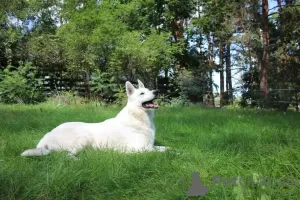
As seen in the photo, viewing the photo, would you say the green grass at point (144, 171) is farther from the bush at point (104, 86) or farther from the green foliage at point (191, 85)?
the green foliage at point (191, 85)

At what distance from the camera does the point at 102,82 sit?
13.6 meters

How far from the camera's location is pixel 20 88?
12445mm

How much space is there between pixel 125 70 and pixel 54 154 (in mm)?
11571

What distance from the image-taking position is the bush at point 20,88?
40.5 feet

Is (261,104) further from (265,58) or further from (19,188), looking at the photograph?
(19,188)

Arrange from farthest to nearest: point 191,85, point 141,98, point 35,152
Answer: point 191,85
point 141,98
point 35,152

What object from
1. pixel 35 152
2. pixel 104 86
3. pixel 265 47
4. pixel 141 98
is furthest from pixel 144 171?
pixel 265 47

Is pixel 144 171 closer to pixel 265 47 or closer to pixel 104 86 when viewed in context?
pixel 104 86

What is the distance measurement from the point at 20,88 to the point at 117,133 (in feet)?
32.7

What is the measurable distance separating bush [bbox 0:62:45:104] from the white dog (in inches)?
380

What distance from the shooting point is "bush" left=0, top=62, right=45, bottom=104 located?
1236cm

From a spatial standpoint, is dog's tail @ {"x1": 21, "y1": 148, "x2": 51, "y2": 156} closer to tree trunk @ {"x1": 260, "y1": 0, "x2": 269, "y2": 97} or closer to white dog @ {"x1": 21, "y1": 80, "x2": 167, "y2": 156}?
white dog @ {"x1": 21, "y1": 80, "x2": 167, "y2": 156}

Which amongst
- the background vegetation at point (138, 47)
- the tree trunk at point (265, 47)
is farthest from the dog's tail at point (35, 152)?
the tree trunk at point (265, 47)

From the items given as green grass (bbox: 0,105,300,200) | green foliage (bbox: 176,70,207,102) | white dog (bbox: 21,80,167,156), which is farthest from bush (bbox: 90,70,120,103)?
green grass (bbox: 0,105,300,200)
